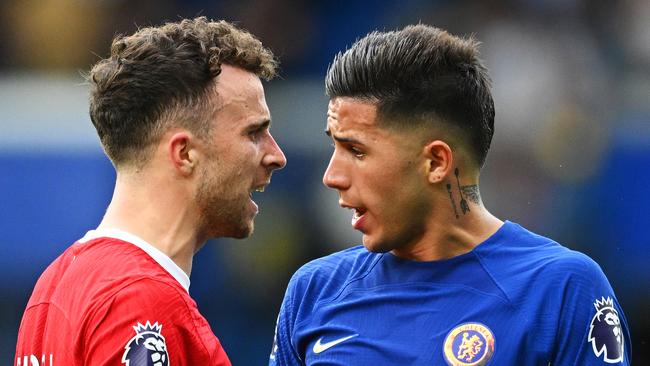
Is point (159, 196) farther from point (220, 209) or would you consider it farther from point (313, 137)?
point (313, 137)

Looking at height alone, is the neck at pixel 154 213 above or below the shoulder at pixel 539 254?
above

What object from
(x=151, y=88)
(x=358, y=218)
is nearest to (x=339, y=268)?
(x=358, y=218)

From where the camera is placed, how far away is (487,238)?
346 centimetres

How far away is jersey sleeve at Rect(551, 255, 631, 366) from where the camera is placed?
312cm

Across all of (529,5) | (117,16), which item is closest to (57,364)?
(117,16)

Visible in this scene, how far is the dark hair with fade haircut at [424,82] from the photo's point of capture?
3.41 metres

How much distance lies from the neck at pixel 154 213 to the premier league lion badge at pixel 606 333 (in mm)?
1313

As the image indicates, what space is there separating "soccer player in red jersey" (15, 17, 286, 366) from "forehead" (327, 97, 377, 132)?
30 centimetres

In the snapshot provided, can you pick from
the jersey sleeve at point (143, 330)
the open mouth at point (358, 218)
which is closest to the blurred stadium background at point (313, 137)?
the open mouth at point (358, 218)

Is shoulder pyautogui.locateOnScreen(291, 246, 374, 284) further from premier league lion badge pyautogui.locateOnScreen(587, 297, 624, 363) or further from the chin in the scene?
premier league lion badge pyautogui.locateOnScreen(587, 297, 624, 363)

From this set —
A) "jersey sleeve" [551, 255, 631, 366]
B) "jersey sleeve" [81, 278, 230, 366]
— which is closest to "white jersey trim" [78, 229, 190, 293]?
"jersey sleeve" [81, 278, 230, 366]

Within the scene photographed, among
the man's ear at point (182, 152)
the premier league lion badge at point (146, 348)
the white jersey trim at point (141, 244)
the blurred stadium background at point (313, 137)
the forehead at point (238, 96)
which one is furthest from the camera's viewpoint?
the blurred stadium background at point (313, 137)

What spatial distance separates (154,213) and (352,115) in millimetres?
721

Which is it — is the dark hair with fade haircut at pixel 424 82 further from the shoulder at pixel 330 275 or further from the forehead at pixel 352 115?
the shoulder at pixel 330 275
